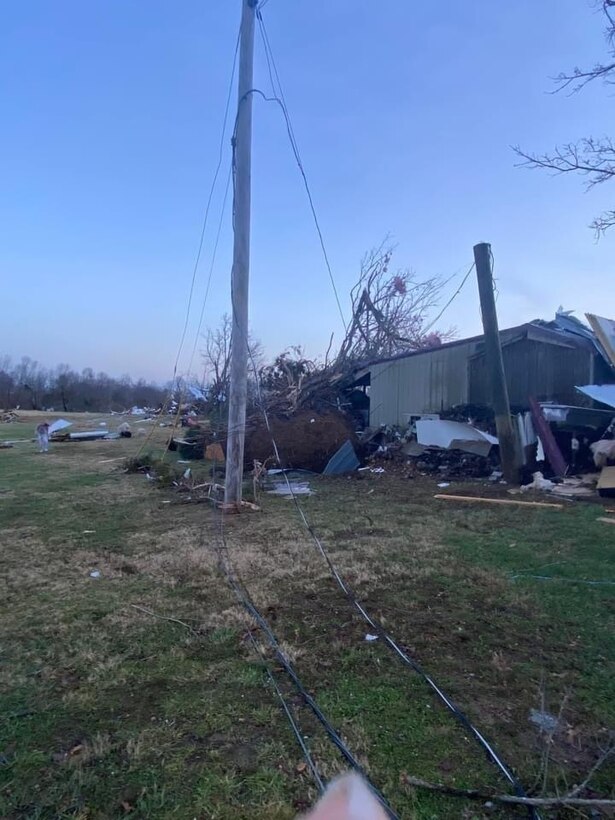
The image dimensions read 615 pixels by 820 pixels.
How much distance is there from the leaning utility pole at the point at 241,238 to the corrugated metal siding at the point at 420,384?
6.54m

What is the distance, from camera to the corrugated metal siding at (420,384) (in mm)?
11898

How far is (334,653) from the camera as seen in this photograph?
3.03 m

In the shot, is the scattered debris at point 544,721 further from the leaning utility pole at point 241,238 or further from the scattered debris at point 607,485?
the scattered debris at point 607,485

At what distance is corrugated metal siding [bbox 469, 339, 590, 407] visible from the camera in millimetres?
10000

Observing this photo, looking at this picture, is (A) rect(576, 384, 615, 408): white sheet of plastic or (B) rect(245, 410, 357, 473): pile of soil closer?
(A) rect(576, 384, 615, 408): white sheet of plastic

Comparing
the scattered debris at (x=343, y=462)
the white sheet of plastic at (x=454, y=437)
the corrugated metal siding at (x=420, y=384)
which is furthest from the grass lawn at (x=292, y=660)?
the corrugated metal siding at (x=420, y=384)

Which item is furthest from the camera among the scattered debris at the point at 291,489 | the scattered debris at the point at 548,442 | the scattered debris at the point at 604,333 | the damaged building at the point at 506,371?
the damaged building at the point at 506,371

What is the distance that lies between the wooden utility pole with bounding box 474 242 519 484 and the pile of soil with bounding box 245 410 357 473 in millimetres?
3919

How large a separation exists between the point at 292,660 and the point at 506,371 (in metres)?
9.49

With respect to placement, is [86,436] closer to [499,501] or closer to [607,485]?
[499,501]

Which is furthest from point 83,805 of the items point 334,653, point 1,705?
point 334,653

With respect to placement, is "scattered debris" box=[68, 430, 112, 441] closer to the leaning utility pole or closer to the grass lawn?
the grass lawn

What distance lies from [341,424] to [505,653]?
9540 mm

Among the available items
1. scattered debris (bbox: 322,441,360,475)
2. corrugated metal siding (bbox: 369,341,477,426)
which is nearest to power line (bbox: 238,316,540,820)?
scattered debris (bbox: 322,441,360,475)
